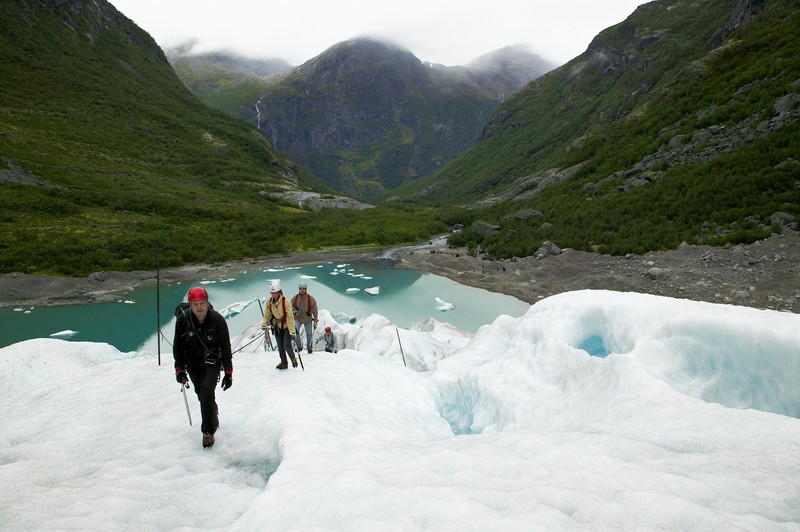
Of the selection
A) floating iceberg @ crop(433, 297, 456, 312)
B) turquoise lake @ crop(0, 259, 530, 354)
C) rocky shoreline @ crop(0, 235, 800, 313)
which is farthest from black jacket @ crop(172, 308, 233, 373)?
floating iceberg @ crop(433, 297, 456, 312)

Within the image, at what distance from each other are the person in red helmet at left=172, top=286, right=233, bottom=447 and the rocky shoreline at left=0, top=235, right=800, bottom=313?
2151cm

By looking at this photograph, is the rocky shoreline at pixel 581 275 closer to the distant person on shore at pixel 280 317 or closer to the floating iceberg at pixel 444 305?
the floating iceberg at pixel 444 305

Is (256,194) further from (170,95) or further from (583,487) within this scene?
(583,487)

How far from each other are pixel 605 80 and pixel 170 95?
458 feet

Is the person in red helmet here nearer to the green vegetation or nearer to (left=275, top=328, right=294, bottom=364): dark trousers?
(left=275, top=328, right=294, bottom=364): dark trousers

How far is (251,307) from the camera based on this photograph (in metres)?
30.0

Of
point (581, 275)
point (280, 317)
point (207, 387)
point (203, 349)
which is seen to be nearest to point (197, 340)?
point (203, 349)

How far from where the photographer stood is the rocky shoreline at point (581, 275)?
1897 centimetres

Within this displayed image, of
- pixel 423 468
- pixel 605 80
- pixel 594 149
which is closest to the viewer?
pixel 423 468

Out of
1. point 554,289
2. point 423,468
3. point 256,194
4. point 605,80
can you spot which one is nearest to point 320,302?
point 554,289

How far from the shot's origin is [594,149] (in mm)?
61375

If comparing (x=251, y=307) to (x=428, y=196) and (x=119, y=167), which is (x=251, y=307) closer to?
(x=119, y=167)

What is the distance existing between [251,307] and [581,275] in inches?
974

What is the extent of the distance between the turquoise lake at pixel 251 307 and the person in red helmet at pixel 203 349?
16424mm
